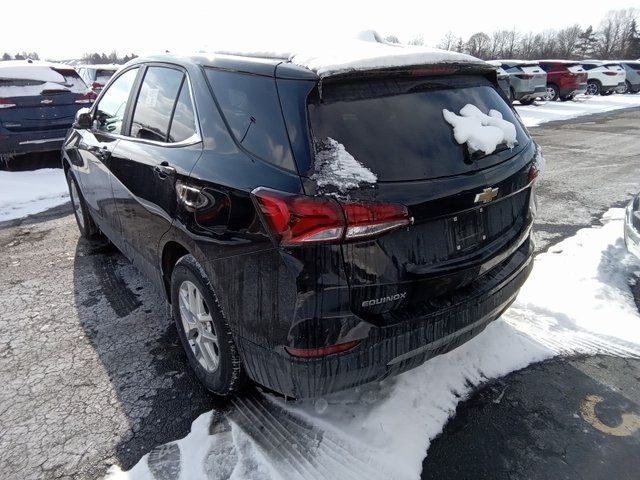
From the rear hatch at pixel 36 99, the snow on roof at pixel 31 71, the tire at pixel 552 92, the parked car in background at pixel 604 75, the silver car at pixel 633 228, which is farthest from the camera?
the parked car in background at pixel 604 75

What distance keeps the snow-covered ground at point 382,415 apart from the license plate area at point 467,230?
0.90m

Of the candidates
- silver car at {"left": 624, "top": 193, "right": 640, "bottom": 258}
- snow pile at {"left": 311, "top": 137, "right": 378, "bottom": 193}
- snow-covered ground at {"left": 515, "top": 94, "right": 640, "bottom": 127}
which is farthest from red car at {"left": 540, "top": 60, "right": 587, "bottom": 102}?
snow pile at {"left": 311, "top": 137, "right": 378, "bottom": 193}

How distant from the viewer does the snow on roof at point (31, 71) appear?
24.5 ft

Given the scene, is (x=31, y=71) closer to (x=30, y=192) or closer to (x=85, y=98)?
(x=85, y=98)

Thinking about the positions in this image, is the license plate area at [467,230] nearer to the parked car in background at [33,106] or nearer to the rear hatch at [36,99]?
the parked car in background at [33,106]

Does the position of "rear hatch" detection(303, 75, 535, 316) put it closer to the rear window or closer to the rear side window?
the rear window

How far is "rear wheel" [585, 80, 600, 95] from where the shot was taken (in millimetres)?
23953

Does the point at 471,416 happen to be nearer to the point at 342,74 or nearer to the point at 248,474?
the point at 248,474

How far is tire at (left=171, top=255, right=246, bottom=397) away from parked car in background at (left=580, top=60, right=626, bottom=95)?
26.5 metres

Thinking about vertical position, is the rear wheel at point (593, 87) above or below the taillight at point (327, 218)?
below

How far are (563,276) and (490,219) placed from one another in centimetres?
200

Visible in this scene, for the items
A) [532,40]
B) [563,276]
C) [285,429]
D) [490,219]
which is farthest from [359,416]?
[532,40]

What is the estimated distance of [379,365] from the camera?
198cm

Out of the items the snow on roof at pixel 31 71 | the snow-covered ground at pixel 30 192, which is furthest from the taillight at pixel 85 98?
the snow-covered ground at pixel 30 192
